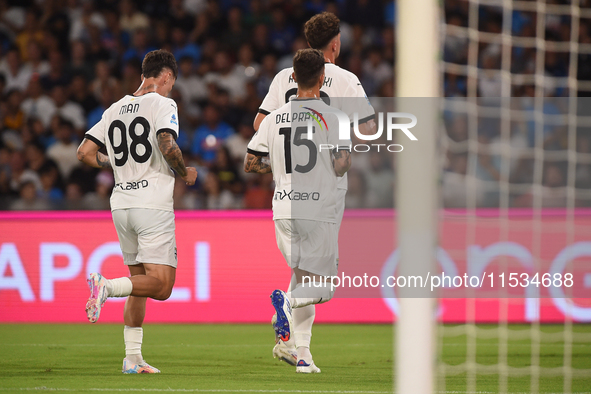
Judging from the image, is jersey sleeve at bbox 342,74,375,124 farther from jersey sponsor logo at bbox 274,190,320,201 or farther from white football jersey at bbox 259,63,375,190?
jersey sponsor logo at bbox 274,190,320,201

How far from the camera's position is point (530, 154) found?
8805 mm

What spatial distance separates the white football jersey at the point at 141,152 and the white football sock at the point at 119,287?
57 centimetres

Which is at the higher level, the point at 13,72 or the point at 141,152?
the point at 13,72

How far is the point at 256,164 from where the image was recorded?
5074 mm

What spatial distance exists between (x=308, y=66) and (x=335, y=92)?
54 centimetres

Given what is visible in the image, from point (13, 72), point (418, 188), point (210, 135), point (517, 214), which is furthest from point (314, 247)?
point (13, 72)

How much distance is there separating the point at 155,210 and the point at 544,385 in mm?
2723

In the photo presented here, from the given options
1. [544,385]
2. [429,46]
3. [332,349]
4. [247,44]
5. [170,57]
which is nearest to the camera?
[429,46]

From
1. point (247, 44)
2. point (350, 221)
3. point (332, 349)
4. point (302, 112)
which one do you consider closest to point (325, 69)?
point (302, 112)

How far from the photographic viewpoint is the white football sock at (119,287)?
462 centimetres

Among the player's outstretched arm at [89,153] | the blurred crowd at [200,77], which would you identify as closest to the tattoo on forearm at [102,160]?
the player's outstretched arm at [89,153]

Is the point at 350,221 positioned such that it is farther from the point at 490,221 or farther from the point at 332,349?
the point at 332,349

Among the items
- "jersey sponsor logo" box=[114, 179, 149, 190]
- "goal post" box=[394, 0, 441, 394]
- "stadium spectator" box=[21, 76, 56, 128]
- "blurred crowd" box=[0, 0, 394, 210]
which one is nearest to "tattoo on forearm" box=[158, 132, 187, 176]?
"jersey sponsor logo" box=[114, 179, 149, 190]

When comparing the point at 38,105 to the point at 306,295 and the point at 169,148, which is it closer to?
the point at 169,148
